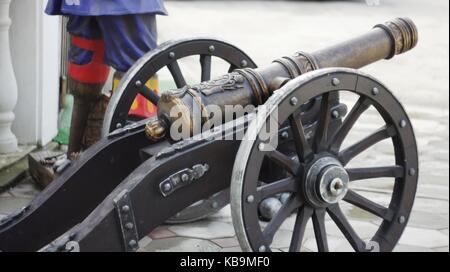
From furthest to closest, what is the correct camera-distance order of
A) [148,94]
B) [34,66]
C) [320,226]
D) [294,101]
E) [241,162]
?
[34,66]
[148,94]
[320,226]
[294,101]
[241,162]

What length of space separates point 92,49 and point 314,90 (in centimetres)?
149

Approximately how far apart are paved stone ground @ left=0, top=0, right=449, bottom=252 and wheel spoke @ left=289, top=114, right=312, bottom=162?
79cm

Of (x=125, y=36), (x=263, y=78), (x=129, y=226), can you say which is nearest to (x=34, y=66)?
(x=125, y=36)

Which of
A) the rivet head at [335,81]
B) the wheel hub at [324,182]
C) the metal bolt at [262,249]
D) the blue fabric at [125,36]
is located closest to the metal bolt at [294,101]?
the rivet head at [335,81]

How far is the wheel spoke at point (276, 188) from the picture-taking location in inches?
118

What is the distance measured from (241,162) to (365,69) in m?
6.40

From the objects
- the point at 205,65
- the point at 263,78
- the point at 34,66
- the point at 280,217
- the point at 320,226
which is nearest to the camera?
the point at 280,217

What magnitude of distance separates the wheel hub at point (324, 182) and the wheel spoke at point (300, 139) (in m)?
0.05

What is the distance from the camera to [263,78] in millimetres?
3350

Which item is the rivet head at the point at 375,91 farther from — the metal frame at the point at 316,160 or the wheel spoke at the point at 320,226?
the wheel spoke at the point at 320,226

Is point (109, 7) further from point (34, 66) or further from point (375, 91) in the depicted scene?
point (375, 91)

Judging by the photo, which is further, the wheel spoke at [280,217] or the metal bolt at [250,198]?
the wheel spoke at [280,217]

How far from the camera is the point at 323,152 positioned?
3252mm
